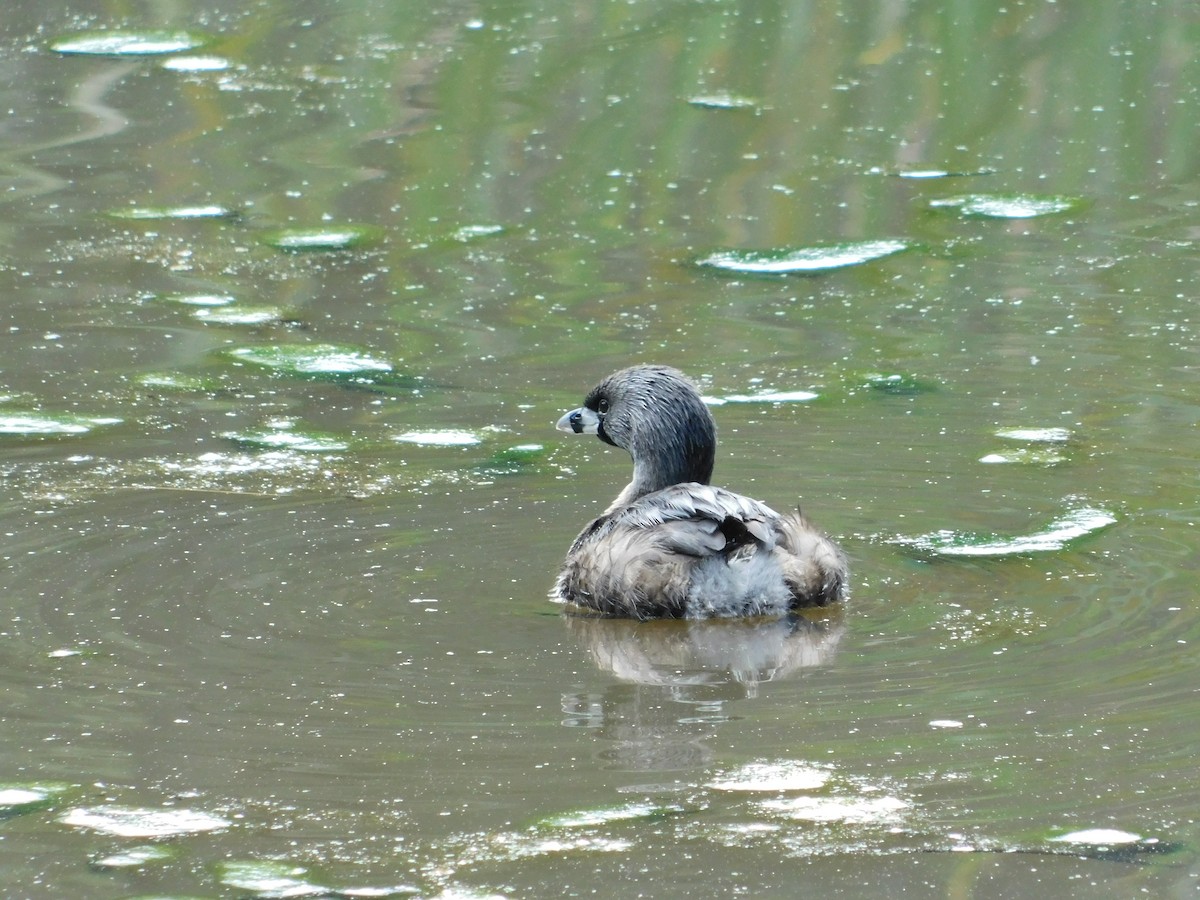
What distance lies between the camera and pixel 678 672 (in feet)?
17.9

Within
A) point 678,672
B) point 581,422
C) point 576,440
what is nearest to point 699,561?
point 678,672

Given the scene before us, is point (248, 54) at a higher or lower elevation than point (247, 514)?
higher

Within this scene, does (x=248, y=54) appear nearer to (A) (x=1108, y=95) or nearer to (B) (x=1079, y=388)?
(A) (x=1108, y=95)

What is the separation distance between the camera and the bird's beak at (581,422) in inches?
266

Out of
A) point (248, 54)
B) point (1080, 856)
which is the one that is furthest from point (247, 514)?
point (248, 54)

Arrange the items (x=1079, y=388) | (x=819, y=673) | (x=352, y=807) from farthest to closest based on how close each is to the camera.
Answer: (x=1079, y=388) → (x=819, y=673) → (x=352, y=807)

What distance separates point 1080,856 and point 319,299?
5979 millimetres

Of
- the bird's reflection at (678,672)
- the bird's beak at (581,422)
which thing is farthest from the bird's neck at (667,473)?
the bird's reflection at (678,672)

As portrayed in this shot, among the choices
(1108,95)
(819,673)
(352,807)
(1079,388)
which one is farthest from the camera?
(1108,95)

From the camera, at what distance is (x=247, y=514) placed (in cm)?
661

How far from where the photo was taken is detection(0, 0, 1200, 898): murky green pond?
4305mm

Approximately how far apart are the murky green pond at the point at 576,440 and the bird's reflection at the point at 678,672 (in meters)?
0.02

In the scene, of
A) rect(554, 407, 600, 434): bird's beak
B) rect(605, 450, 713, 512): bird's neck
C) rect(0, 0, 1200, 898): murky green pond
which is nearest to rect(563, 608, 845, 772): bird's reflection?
rect(0, 0, 1200, 898): murky green pond

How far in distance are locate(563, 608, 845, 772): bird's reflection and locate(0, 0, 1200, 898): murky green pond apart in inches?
0.9
